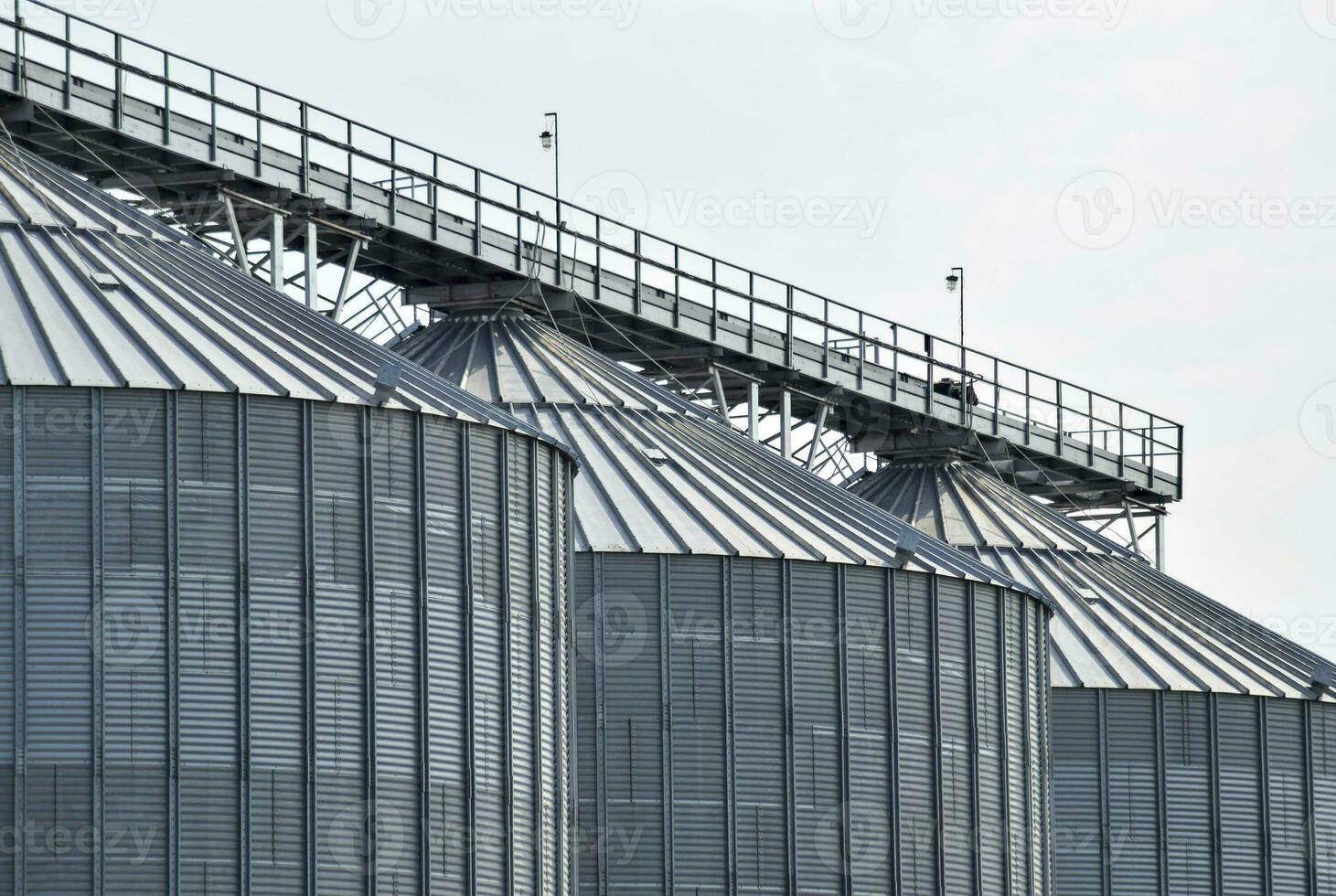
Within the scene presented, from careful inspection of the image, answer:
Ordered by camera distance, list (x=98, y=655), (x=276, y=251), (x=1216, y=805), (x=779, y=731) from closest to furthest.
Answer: (x=98, y=655) → (x=779, y=731) → (x=276, y=251) → (x=1216, y=805)

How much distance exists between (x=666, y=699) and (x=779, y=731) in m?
2.63

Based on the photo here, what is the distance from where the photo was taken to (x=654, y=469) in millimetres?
67250

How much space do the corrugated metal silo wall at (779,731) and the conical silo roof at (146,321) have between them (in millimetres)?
7626

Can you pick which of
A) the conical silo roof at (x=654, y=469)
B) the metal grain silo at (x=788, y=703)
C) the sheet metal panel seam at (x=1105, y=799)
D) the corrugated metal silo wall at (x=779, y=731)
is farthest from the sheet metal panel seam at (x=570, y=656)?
the sheet metal panel seam at (x=1105, y=799)

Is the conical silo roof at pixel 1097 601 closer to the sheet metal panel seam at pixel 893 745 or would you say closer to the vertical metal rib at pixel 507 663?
the sheet metal panel seam at pixel 893 745

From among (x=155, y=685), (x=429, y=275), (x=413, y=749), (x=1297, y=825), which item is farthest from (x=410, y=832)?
(x=1297, y=825)

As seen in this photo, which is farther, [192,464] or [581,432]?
[581,432]

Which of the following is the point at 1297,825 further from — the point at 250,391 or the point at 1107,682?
the point at 250,391

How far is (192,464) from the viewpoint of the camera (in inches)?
1949

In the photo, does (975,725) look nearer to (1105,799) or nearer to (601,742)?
(601,742)

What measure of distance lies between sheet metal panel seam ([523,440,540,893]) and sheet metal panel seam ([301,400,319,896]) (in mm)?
5233

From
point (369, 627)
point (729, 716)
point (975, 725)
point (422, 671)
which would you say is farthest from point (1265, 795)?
point (369, 627)

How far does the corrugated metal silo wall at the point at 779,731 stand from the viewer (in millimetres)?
60312

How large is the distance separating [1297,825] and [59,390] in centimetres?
3957
